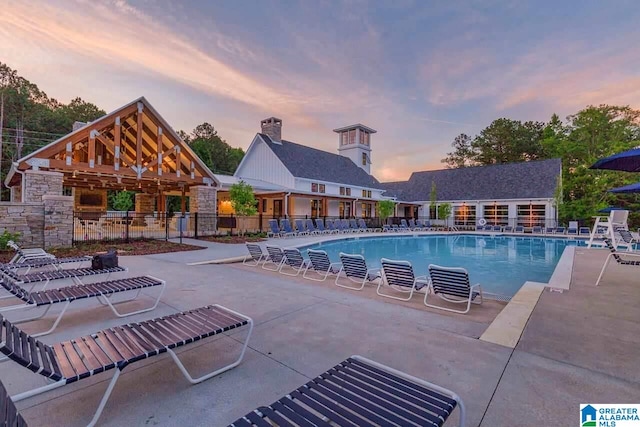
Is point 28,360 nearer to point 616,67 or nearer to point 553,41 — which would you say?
point 553,41

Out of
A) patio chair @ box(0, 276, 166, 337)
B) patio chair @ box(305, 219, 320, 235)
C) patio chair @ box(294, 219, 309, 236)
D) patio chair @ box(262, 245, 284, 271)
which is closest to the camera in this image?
patio chair @ box(0, 276, 166, 337)

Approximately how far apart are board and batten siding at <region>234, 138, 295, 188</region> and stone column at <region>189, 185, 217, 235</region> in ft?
25.2

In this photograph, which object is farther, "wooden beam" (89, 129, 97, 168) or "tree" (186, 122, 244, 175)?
"tree" (186, 122, 244, 175)

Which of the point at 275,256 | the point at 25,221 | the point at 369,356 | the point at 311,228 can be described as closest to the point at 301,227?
the point at 311,228

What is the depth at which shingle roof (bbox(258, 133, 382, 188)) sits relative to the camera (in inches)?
1023

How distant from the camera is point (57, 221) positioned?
11.0 metres

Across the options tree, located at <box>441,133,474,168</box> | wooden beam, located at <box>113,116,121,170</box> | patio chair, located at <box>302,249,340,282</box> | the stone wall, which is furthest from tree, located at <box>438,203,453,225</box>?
the stone wall

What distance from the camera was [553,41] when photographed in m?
13.5

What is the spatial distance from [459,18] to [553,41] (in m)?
4.34

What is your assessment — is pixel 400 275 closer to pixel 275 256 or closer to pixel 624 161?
pixel 275 256

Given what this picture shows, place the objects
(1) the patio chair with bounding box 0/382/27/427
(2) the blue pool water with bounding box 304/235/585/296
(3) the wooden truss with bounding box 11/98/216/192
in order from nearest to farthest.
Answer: (1) the patio chair with bounding box 0/382/27/427 < (2) the blue pool water with bounding box 304/235/585/296 < (3) the wooden truss with bounding box 11/98/216/192

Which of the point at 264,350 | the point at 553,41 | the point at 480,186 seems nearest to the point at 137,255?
the point at 264,350

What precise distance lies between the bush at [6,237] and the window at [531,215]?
34875mm

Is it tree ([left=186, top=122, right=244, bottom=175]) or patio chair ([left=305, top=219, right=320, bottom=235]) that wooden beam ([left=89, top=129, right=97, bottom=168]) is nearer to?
patio chair ([left=305, top=219, right=320, bottom=235])
